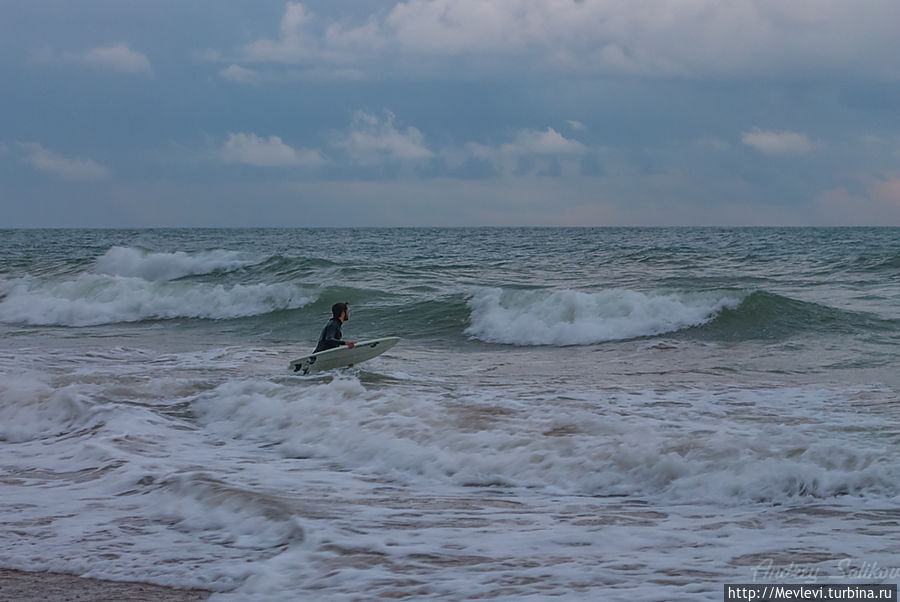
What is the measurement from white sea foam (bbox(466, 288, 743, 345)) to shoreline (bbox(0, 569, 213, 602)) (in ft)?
37.2

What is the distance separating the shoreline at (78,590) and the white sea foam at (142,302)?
1589cm

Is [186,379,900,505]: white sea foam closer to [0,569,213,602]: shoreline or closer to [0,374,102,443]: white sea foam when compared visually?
[0,374,102,443]: white sea foam

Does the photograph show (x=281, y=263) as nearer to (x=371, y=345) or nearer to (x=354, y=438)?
(x=371, y=345)

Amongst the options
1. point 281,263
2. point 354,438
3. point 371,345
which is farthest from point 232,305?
point 354,438

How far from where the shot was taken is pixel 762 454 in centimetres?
625

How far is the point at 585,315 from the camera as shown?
53.0 feet

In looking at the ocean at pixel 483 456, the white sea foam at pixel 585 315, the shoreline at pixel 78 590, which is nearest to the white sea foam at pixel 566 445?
the ocean at pixel 483 456

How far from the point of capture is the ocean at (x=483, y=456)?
429cm

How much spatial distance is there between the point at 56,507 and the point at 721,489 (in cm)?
480

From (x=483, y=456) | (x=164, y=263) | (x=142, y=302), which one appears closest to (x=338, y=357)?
(x=483, y=456)

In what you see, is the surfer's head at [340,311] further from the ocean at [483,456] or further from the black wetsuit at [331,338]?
the ocean at [483,456]

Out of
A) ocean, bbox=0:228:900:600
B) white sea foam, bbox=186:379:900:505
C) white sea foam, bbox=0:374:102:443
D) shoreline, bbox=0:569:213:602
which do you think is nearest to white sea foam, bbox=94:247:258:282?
ocean, bbox=0:228:900:600

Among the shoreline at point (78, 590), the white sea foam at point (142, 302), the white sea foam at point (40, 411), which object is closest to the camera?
the shoreline at point (78, 590)

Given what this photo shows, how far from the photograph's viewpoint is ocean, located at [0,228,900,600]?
4.29 m
